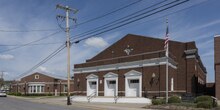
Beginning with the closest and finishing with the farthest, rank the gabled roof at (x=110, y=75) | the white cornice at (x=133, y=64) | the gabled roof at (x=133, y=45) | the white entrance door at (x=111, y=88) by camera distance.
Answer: the white cornice at (x=133, y=64) < the gabled roof at (x=133, y=45) < the gabled roof at (x=110, y=75) < the white entrance door at (x=111, y=88)

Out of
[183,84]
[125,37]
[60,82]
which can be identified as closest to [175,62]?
[183,84]

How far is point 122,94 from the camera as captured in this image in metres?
43.8

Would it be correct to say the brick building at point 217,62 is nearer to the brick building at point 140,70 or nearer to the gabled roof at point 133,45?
the brick building at point 140,70

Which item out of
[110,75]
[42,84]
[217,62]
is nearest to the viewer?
[217,62]

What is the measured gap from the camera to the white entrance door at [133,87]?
140ft

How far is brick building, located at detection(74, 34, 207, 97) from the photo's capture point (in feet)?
132

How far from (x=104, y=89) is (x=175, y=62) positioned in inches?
418

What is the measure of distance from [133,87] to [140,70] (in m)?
2.63

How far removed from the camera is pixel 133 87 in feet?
141

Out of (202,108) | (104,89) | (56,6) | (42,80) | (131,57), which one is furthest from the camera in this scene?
(42,80)

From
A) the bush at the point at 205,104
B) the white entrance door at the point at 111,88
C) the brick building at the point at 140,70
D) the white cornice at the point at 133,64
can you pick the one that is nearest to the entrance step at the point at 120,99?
the brick building at the point at 140,70

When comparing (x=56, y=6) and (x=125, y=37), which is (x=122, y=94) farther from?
(x=56, y=6)

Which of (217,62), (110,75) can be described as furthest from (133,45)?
(217,62)

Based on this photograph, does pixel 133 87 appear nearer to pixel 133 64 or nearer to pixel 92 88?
pixel 133 64
